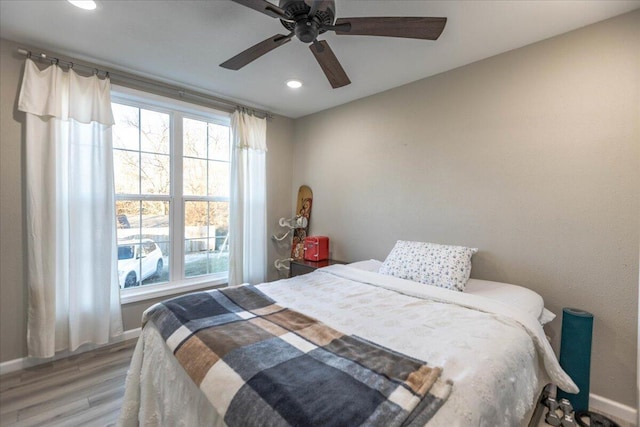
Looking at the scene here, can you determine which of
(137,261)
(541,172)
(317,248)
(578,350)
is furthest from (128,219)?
(578,350)

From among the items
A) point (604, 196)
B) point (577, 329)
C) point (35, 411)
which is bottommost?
point (35, 411)

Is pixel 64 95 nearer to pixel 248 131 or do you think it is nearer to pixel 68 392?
pixel 248 131

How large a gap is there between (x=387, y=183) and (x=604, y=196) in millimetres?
1573

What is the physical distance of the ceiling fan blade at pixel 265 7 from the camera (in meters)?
1.28

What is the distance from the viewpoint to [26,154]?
2150 mm

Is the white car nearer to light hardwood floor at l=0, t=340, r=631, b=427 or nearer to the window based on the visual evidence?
the window

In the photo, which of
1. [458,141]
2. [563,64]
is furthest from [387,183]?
[563,64]

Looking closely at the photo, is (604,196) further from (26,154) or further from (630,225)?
(26,154)

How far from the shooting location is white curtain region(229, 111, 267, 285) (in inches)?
128

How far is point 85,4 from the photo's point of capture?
5.61 feet

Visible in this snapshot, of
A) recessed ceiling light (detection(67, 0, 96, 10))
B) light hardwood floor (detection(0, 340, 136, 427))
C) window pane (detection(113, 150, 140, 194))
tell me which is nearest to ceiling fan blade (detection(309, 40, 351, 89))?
recessed ceiling light (detection(67, 0, 96, 10))

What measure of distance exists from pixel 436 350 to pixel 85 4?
2.62m

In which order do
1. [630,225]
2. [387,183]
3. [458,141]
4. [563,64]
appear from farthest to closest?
[387,183] → [458,141] → [563,64] → [630,225]

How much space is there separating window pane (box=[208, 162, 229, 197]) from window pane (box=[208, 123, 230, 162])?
81 mm
